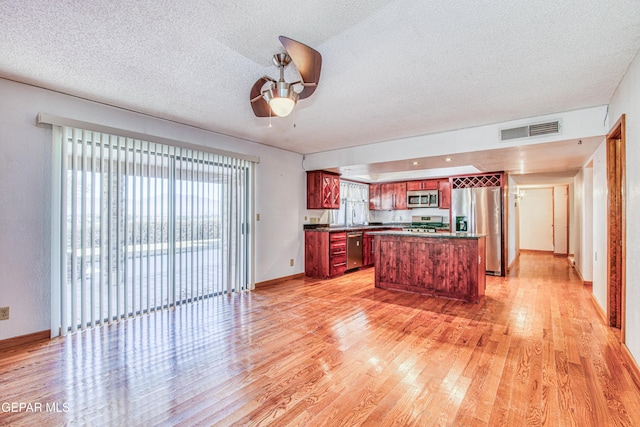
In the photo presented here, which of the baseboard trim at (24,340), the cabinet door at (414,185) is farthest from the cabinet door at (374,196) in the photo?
the baseboard trim at (24,340)

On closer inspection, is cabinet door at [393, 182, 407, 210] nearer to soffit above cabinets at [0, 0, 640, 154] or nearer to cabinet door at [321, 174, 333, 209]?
A: cabinet door at [321, 174, 333, 209]

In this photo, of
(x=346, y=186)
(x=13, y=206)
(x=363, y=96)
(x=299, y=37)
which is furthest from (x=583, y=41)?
(x=346, y=186)

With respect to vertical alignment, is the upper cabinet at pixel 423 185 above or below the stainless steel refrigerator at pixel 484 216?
above

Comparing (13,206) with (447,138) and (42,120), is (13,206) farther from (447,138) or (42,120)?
(447,138)

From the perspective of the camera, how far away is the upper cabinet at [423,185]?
294 inches

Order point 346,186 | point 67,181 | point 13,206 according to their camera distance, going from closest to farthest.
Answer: point 13,206 < point 67,181 < point 346,186

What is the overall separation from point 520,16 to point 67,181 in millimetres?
4152

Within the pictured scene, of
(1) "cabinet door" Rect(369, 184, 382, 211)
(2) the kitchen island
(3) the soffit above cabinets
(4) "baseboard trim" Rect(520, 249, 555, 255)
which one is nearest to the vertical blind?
(3) the soffit above cabinets

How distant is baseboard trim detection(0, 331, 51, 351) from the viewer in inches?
110

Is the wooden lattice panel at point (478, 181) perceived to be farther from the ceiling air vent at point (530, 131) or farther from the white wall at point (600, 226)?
the ceiling air vent at point (530, 131)

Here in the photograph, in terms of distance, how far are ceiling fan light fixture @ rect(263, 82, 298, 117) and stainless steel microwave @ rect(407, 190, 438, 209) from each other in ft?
19.6

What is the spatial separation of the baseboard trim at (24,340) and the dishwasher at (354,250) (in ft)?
15.6

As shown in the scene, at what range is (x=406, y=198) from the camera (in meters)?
7.87
